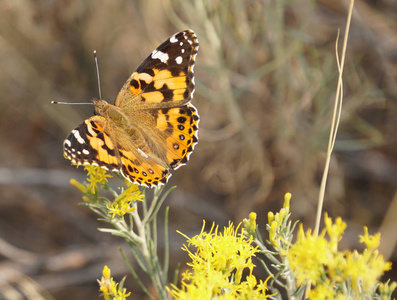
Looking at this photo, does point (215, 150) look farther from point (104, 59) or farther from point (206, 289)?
point (206, 289)

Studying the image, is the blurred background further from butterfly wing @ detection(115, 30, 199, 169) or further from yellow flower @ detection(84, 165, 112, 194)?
yellow flower @ detection(84, 165, 112, 194)

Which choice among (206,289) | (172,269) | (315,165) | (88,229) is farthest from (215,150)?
(206,289)

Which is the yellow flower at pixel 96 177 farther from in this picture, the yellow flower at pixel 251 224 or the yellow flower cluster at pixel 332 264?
the yellow flower cluster at pixel 332 264

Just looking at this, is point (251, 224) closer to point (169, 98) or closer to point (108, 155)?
point (108, 155)

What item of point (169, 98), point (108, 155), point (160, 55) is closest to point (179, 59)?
point (160, 55)

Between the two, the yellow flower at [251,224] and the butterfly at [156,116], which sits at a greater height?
the butterfly at [156,116]

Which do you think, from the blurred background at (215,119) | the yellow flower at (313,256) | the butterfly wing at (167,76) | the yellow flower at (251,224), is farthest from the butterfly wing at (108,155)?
the blurred background at (215,119)

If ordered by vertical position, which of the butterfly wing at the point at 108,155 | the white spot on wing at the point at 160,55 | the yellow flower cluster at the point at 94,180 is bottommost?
the yellow flower cluster at the point at 94,180

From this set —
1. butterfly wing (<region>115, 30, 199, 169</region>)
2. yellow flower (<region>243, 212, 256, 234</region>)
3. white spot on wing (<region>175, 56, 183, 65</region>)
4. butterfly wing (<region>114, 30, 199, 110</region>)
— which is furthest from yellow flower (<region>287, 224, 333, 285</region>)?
white spot on wing (<region>175, 56, 183, 65</region>)
